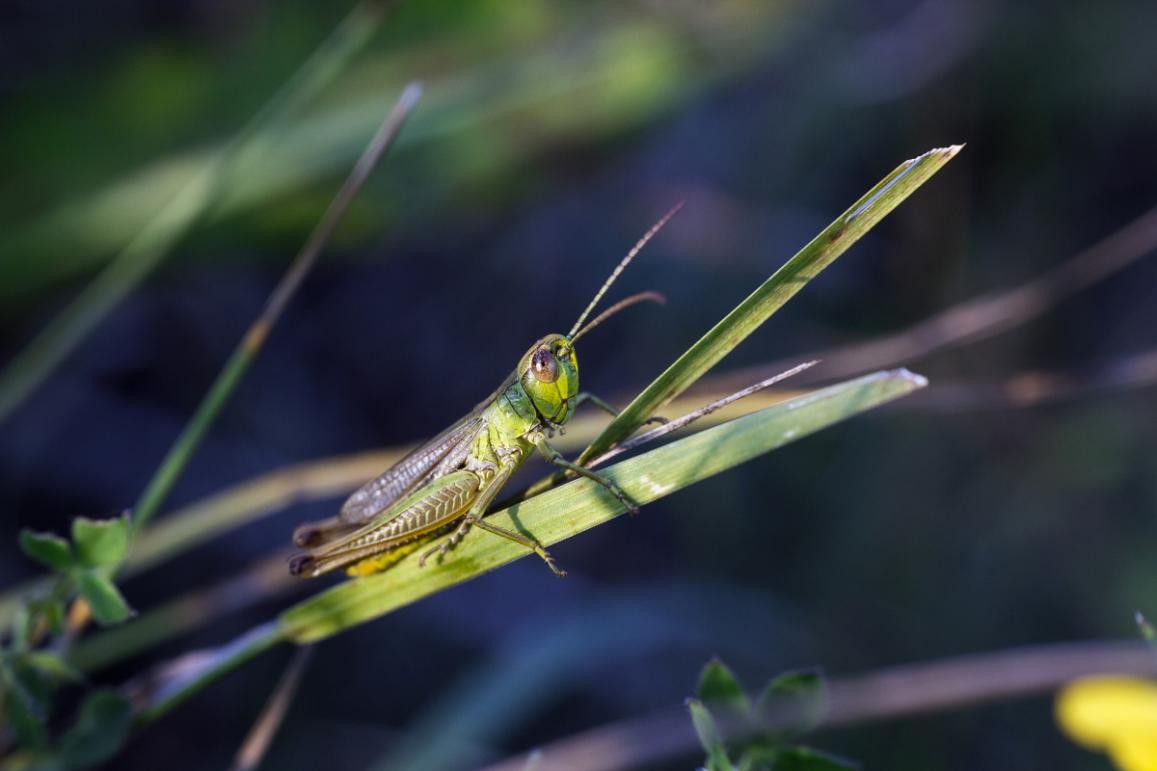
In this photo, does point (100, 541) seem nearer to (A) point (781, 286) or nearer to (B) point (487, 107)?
(A) point (781, 286)

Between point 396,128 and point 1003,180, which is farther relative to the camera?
point 1003,180

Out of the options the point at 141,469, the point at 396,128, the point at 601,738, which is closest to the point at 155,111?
the point at 141,469

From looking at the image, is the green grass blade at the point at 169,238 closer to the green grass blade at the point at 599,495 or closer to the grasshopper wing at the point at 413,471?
the grasshopper wing at the point at 413,471

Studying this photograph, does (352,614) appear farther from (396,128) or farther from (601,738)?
(396,128)

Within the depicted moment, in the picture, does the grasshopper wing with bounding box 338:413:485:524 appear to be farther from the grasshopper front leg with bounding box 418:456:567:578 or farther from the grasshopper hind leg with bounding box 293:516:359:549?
the grasshopper front leg with bounding box 418:456:567:578

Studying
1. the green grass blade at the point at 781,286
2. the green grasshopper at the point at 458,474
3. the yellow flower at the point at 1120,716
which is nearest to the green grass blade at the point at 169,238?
the green grasshopper at the point at 458,474

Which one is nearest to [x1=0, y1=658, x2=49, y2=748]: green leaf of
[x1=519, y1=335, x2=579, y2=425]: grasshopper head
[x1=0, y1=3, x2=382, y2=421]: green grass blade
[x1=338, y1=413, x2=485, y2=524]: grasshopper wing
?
[x1=338, y1=413, x2=485, y2=524]: grasshopper wing

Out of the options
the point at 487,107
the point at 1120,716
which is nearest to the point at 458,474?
the point at 1120,716
